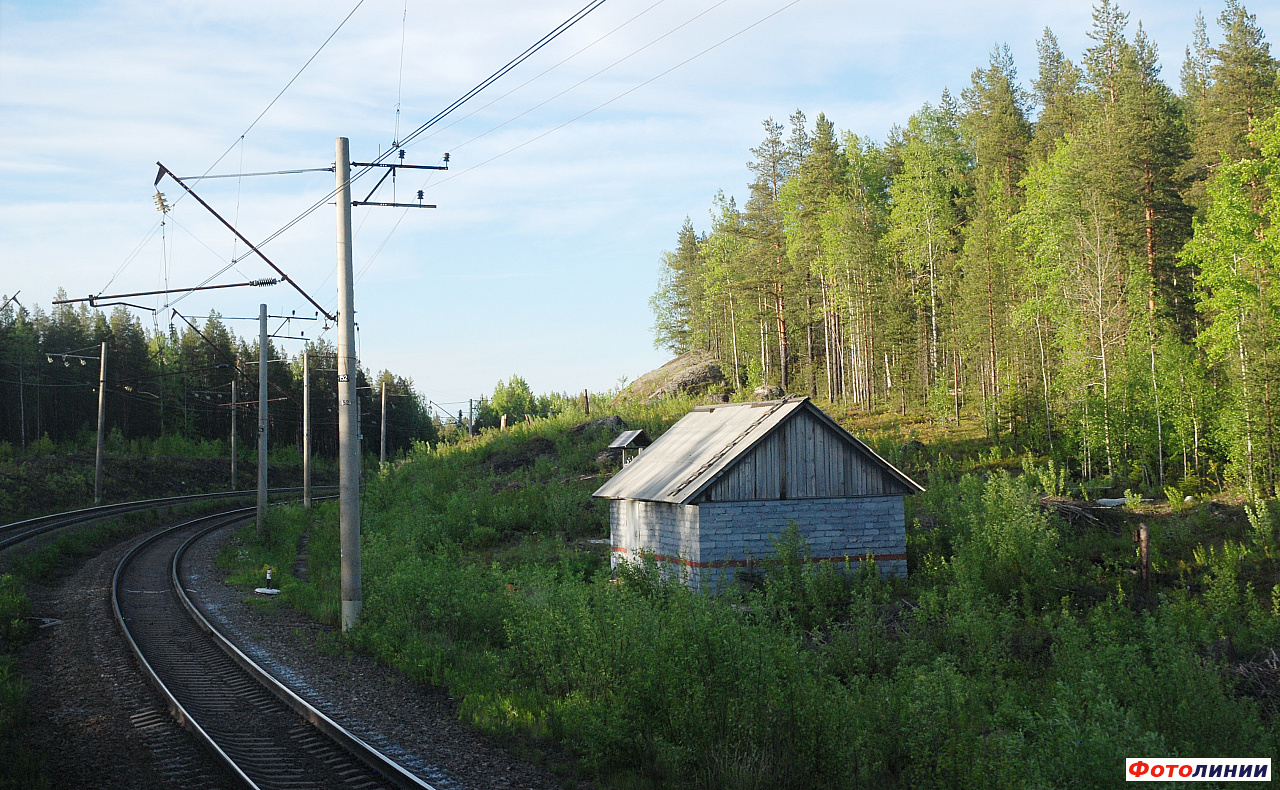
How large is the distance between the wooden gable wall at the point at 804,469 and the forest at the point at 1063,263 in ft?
48.8

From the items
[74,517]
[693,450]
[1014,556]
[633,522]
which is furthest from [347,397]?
[74,517]

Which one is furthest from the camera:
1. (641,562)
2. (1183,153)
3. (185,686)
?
(1183,153)

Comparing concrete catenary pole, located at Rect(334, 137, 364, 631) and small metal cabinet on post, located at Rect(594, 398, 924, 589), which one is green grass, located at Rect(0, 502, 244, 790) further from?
small metal cabinet on post, located at Rect(594, 398, 924, 589)

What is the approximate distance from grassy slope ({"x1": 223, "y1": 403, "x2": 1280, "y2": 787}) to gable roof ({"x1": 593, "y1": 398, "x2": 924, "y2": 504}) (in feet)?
7.53

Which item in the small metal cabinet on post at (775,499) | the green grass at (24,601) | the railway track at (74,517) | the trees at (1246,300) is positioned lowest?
the green grass at (24,601)

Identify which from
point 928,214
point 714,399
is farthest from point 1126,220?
point 714,399

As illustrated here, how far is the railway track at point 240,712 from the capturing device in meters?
8.47

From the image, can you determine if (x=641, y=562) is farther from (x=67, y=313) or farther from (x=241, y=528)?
(x=67, y=313)

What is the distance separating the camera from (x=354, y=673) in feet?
42.3

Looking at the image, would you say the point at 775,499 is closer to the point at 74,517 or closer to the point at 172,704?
the point at 172,704

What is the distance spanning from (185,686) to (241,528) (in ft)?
86.7

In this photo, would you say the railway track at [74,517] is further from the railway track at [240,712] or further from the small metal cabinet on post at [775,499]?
the small metal cabinet on post at [775,499]

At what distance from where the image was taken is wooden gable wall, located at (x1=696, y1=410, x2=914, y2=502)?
19.9 metres

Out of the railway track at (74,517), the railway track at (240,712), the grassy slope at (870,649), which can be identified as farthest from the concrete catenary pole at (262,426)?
the railway track at (240,712)
